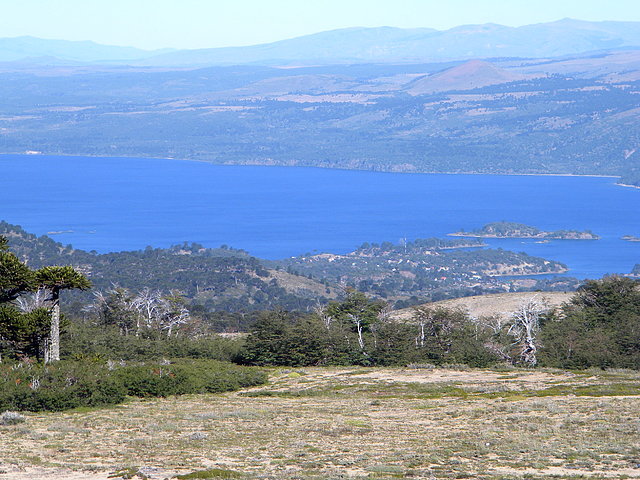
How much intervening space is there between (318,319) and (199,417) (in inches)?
941

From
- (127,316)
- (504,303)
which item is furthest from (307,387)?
(504,303)

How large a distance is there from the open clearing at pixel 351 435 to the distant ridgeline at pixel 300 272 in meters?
55.0

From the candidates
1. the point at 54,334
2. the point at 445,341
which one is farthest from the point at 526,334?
the point at 54,334

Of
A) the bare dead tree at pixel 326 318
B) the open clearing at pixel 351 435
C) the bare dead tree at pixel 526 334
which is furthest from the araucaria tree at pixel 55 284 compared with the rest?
the bare dead tree at pixel 526 334

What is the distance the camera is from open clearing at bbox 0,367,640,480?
64.0 feet

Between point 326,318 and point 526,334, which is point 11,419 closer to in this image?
point 326,318

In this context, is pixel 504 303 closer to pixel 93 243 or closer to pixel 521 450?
pixel 521 450

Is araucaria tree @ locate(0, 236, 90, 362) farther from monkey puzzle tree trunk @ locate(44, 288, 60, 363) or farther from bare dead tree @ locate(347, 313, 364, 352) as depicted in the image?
bare dead tree @ locate(347, 313, 364, 352)

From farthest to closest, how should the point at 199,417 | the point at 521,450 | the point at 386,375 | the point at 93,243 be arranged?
the point at 93,243 < the point at 386,375 < the point at 199,417 < the point at 521,450

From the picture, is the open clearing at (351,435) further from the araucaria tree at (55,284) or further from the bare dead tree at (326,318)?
the bare dead tree at (326,318)

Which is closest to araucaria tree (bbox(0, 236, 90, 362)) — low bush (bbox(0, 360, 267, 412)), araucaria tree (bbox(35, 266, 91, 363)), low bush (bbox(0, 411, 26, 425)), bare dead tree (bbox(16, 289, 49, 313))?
araucaria tree (bbox(35, 266, 91, 363))

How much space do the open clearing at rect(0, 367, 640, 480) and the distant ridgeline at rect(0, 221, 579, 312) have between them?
54997mm

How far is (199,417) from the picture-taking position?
2698 cm

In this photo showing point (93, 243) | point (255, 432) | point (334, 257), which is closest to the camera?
point (255, 432)
